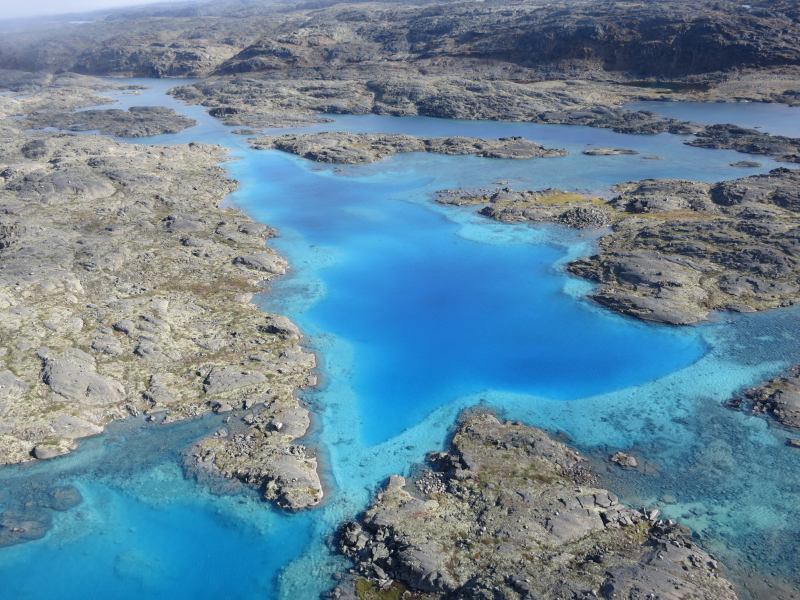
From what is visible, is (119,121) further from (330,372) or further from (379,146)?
(330,372)

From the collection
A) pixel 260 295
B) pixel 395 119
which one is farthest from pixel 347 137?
pixel 260 295

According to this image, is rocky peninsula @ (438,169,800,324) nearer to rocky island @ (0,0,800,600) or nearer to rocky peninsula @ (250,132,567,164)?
rocky island @ (0,0,800,600)

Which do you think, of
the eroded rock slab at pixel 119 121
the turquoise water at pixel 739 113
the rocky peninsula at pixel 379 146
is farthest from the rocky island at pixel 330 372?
the turquoise water at pixel 739 113

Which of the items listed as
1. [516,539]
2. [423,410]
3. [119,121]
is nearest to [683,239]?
[423,410]

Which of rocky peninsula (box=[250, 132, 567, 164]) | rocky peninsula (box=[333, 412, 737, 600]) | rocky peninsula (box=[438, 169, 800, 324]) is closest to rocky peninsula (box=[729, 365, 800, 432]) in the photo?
rocky peninsula (box=[438, 169, 800, 324])

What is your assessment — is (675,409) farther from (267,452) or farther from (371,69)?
(371,69)
